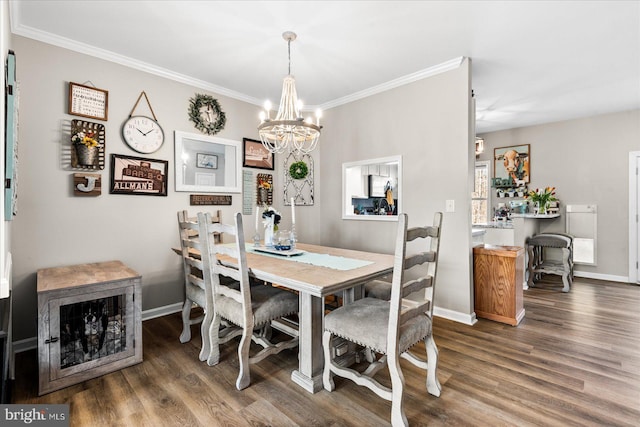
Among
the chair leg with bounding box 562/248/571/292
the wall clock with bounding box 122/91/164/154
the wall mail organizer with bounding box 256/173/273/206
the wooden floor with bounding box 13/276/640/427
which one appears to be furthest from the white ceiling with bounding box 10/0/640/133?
the wooden floor with bounding box 13/276/640/427

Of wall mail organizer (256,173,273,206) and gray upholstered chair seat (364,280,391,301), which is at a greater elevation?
wall mail organizer (256,173,273,206)

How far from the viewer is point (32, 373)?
2092 mm

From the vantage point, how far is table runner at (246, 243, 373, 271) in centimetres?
208

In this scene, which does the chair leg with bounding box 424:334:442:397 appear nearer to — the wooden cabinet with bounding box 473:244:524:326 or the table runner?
the table runner

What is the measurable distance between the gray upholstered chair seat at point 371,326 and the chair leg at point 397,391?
0.23 feet

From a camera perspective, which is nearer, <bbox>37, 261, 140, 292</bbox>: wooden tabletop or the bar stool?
<bbox>37, 261, 140, 292</bbox>: wooden tabletop

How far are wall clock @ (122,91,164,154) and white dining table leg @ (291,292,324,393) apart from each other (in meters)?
2.24

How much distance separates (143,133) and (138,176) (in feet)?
1.39

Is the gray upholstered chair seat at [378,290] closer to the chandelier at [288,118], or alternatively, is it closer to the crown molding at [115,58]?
the chandelier at [288,118]

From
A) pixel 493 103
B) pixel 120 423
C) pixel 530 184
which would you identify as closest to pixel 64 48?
pixel 120 423

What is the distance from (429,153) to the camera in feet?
10.6

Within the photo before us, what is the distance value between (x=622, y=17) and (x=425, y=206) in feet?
6.64

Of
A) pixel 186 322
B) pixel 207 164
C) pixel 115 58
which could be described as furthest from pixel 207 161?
pixel 186 322

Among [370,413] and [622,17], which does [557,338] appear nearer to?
[370,413]
